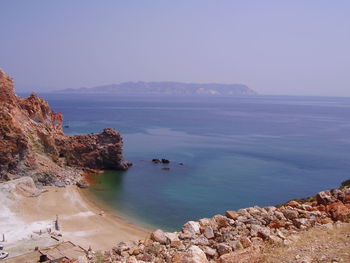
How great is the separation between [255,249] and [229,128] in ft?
354

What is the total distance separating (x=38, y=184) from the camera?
44.2 meters

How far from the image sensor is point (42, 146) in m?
49.9

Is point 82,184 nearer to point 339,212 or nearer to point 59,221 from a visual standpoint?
point 59,221

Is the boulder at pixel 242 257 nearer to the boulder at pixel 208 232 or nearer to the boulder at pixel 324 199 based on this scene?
the boulder at pixel 208 232

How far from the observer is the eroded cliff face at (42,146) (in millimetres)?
42781

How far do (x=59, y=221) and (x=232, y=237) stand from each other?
93.1 feet

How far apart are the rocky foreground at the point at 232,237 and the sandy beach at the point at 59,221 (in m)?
20.8

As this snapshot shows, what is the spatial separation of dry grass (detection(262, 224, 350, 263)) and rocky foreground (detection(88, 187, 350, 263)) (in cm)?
12

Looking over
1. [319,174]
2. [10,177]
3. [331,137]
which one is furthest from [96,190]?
[331,137]

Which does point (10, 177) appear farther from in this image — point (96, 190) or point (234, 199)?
point (234, 199)

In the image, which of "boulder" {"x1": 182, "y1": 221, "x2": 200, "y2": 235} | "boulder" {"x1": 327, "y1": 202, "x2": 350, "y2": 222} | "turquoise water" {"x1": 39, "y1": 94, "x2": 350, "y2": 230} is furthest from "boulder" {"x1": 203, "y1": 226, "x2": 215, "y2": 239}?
"turquoise water" {"x1": 39, "y1": 94, "x2": 350, "y2": 230}

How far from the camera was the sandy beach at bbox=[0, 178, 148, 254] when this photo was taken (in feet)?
95.5

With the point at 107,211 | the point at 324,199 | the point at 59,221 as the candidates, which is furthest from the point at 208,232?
the point at 107,211

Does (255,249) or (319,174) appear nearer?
(255,249)
